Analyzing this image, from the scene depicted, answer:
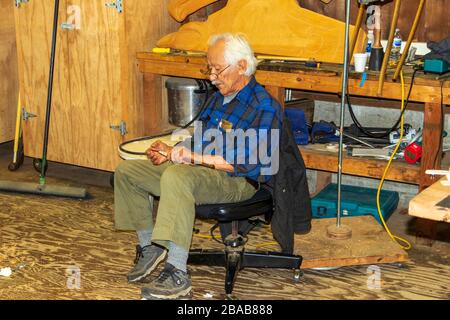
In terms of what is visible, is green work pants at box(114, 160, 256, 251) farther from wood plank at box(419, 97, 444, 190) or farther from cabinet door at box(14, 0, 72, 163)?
cabinet door at box(14, 0, 72, 163)

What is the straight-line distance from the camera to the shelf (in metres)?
3.86

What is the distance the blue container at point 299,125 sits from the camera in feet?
13.9

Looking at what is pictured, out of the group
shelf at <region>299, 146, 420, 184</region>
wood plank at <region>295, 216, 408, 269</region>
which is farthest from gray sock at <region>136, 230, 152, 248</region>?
shelf at <region>299, 146, 420, 184</region>

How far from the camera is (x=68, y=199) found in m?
4.69

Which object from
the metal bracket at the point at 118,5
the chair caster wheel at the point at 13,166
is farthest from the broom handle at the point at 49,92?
the chair caster wheel at the point at 13,166

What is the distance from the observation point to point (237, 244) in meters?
3.36

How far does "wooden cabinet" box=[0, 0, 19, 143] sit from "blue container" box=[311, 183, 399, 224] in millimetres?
2434

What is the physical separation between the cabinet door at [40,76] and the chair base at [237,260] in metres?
1.76

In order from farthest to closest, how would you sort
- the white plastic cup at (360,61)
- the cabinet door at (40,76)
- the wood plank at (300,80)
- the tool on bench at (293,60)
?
the cabinet door at (40,76), the tool on bench at (293,60), the white plastic cup at (360,61), the wood plank at (300,80)

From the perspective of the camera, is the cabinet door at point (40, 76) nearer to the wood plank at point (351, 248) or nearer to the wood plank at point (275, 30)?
the wood plank at point (275, 30)

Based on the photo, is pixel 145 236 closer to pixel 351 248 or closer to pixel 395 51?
pixel 351 248

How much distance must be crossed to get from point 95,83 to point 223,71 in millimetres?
1547

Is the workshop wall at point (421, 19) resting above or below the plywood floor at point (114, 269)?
above

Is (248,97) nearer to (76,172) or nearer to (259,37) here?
(259,37)
